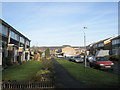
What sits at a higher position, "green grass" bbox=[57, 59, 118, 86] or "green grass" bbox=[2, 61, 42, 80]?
"green grass" bbox=[57, 59, 118, 86]

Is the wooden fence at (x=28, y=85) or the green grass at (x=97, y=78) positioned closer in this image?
the wooden fence at (x=28, y=85)

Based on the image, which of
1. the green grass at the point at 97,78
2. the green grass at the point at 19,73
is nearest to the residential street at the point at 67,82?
the green grass at the point at 97,78

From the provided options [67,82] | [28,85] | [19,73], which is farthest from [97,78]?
[19,73]

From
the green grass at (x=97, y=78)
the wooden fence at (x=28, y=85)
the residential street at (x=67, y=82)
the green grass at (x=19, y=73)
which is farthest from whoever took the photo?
the green grass at (x=19, y=73)

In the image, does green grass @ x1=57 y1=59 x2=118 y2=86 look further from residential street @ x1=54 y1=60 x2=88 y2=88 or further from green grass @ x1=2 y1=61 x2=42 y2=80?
green grass @ x1=2 y1=61 x2=42 y2=80

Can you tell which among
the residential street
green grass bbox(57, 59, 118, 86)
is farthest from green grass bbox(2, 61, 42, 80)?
green grass bbox(57, 59, 118, 86)

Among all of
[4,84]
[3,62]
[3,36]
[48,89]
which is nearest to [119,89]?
[48,89]

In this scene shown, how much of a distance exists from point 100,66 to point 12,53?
49.1 feet

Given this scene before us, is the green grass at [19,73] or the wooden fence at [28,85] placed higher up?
the wooden fence at [28,85]

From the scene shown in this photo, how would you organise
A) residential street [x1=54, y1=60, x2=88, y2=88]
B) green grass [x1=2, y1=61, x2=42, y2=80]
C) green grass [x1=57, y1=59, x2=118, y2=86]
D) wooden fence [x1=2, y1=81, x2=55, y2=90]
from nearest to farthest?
wooden fence [x1=2, y1=81, x2=55, y2=90] → residential street [x1=54, y1=60, x2=88, y2=88] → green grass [x1=57, y1=59, x2=118, y2=86] → green grass [x1=2, y1=61, x2=42, y2=80]

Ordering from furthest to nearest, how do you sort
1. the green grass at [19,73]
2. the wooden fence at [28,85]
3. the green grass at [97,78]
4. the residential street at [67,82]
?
the green grass at [19,73]
the green grass at [97,78]
the residential street at [67,82]
the wooden fence at [28,85]

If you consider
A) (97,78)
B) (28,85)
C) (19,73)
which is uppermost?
(28,85)

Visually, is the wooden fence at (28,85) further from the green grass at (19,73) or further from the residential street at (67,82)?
the green grass at (19,73)

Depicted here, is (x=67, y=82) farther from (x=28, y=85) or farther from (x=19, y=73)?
(x=19, y=73)
